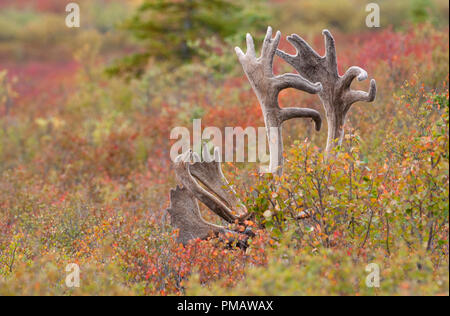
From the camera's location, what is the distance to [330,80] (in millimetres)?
5797

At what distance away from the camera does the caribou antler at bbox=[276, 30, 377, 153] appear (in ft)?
18.6

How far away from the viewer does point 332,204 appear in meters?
4.97

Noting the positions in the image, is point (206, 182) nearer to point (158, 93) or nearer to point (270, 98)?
point (270, 98)

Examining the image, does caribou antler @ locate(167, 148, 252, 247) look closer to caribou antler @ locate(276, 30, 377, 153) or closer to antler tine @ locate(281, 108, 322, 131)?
antler tine @ locate(281, 108, 322, 131)

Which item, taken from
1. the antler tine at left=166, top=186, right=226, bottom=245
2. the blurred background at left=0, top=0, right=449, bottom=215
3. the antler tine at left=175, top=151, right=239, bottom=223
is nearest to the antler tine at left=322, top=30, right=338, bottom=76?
the antler tine at left=175, top=151, right=239, bottom=223

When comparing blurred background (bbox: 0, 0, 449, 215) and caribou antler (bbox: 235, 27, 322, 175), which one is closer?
caribou antler (bbox: 235, 27, 322, 175)

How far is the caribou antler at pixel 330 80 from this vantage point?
5.68m

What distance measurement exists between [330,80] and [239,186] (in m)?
1.61

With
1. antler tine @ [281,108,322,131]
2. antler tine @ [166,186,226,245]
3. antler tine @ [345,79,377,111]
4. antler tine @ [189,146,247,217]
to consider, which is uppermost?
antler tine @ [345,79,377,111]

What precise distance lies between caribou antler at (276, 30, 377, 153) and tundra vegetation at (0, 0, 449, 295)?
17mm

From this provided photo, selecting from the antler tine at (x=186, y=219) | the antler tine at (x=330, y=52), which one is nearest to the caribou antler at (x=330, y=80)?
the antler tine at (x=330, y=52)

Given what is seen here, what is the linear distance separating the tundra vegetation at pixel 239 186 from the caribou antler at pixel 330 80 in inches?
0.7

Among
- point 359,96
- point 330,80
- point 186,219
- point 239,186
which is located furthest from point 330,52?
point 186,219
